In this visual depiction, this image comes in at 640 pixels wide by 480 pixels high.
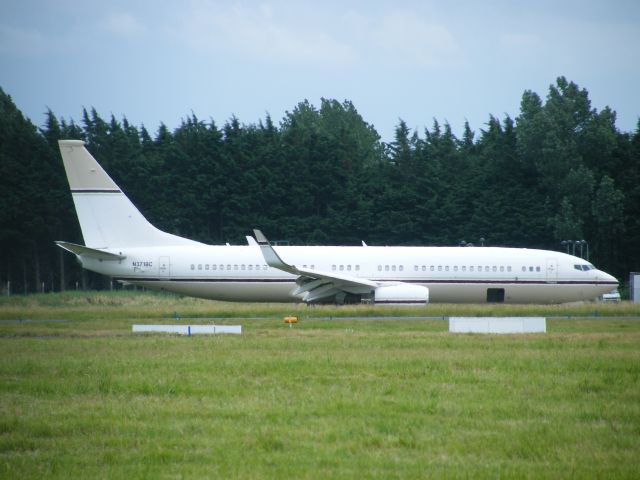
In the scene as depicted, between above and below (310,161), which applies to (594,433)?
below

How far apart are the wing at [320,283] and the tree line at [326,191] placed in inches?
1080

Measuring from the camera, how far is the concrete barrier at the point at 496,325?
87.5 feet

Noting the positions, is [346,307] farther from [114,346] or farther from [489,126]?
[489,126]

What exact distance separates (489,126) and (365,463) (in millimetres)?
78547

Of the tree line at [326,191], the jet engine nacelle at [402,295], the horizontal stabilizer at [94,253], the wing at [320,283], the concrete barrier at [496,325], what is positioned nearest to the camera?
the concrete barrier at [496,325]

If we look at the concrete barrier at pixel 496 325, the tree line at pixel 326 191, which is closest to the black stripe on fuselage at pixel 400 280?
the concrete barrier at pixel 496 325

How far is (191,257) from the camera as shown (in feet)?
Answer: 126

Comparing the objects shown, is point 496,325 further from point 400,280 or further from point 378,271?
point 378,271

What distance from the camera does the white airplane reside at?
38.1m

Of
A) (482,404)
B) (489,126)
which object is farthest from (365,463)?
(489,126)

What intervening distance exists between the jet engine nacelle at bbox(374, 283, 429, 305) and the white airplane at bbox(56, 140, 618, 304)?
12 cm

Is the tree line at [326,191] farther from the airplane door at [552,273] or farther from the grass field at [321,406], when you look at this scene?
the grass field at [321,406]

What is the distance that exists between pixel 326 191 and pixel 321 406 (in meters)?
57.8

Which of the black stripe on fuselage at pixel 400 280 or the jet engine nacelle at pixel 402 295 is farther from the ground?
the black stripe on fuselage at pixel 400 280
